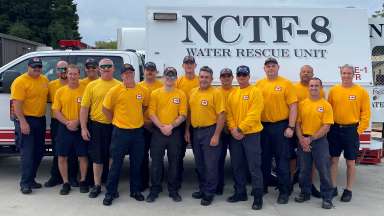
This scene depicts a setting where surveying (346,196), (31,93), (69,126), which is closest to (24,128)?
(31,93)

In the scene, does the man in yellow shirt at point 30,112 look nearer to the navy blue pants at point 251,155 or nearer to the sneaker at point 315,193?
the navy blue pants at point 251,155

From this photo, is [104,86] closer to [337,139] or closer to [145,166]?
[145,166]

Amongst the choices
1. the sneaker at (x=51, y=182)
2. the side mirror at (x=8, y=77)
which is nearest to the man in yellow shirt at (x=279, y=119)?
the sneaker at (x=51, y=182)

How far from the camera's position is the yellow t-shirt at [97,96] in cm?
616

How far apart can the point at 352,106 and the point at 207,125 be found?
71.3 inches

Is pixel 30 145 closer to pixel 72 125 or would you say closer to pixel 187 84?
pixel 72 125

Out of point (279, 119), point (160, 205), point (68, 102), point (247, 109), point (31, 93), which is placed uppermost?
point (31, 93)

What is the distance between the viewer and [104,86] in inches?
243

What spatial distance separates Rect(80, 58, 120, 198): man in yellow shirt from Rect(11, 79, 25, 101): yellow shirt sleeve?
33.7 inches

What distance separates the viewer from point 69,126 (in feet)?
21.0

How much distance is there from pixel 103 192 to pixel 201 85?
79.9 inches

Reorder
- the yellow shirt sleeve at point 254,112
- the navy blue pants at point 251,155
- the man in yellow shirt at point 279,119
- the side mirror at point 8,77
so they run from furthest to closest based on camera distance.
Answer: the side mirror at point 8,77 → the man in yellow shirt at point 279,119 → the navy blue pants at point 251,155 → the yellow shirt sleeve at point 254,112

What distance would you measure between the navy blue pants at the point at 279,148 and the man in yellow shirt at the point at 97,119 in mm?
1955

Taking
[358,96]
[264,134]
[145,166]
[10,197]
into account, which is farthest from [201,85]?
[10,197]
